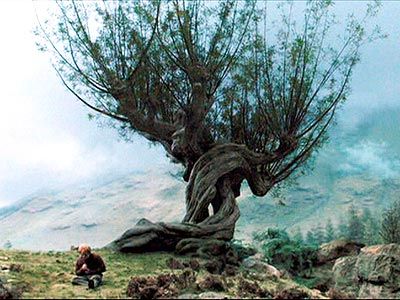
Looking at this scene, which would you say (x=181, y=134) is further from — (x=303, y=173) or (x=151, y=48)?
(x=303, y=173)

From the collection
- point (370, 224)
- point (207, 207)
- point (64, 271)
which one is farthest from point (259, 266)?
point (370, 224)

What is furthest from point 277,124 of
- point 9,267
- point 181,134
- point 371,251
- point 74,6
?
point 9,267

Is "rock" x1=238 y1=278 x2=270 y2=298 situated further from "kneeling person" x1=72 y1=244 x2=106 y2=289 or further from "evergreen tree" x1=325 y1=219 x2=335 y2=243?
"evergreen tree" x1=325 y1=219 x2=335 y2=243

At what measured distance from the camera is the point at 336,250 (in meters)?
16.8

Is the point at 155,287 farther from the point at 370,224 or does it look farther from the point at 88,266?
the point at 370,224

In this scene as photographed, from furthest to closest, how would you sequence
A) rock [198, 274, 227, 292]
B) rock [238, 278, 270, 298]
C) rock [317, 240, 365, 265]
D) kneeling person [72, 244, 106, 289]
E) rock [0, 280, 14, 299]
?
rock [317, 240, 365, 265] → kneeling person [72, 244, 106, 289] → rock [198, 274, 227, 292] → rock [0, 280, 14, 299] → rock [238, 278, 270, 298]

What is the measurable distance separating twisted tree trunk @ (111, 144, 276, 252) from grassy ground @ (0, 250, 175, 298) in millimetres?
515

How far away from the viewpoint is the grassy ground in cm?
784

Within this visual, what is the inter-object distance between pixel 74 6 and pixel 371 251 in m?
9.93

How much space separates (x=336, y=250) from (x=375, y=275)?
269 inches

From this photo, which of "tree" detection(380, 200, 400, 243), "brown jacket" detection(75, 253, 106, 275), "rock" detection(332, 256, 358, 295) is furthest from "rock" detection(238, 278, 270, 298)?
"tree" detection(380, 200, 400, 243)

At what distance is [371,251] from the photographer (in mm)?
11227

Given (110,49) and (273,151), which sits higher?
(110,49)

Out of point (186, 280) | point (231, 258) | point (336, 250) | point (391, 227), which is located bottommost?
point (186, 280)
